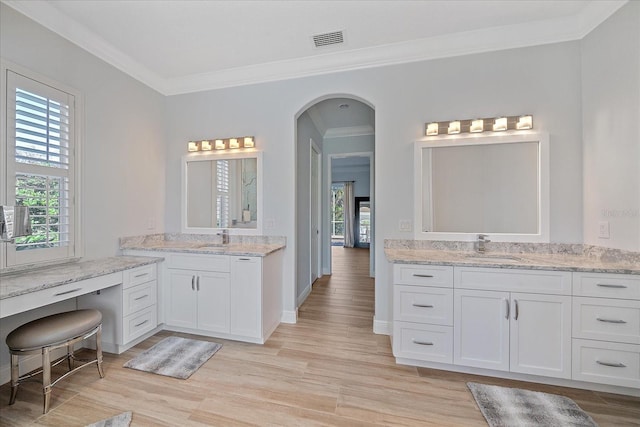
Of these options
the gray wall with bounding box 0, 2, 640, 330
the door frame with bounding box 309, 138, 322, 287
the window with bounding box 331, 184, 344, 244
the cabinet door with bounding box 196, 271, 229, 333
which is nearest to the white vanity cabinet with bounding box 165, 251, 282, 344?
the cabinet door with bounding box 196, 271, 229, 333

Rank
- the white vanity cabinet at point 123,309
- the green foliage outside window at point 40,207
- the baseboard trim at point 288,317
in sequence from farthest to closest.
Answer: the baseboard trim at point 288,317 → the white vanity cabinet at point 123,309 → the green foliage outside window at point 40,207

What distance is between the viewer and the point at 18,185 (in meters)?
1.90

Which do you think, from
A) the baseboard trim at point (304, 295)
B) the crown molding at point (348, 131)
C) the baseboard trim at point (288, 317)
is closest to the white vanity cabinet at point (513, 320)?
the baseboard trim at point (288, 317)

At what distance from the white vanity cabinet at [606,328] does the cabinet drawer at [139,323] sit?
3.53 m

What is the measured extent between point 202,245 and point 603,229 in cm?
376

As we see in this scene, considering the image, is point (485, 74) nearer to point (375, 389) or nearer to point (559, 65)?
point (559, 65)

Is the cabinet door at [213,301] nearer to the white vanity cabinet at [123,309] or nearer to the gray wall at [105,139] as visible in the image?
the white vanity cabinet at [123,309]

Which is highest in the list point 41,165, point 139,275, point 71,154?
point 71,154

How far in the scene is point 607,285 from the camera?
175 cm

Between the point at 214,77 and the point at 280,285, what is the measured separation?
102 inches

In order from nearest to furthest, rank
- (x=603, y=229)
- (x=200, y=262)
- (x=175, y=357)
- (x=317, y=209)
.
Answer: (x=603, y=229) → (x=175, y=357) → (x=200, y=262) → (x=317, y=209)

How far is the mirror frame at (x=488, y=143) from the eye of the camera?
7.70ft

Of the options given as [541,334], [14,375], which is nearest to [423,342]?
[541,334]

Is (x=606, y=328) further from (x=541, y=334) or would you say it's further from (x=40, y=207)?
(x=40, y=207)
